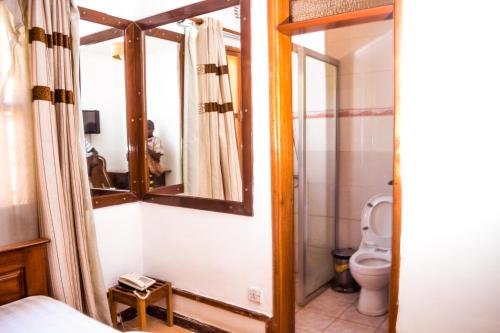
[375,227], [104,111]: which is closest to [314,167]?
[375,227]

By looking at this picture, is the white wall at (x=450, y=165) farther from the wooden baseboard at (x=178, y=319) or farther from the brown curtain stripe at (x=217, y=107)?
the wooden baseboard at (x=178, y=319)

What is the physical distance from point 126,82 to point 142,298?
4.70 feet

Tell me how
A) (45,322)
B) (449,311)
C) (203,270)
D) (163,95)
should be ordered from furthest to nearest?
(163,95)
(203,270)
(449,311)
(45,322)

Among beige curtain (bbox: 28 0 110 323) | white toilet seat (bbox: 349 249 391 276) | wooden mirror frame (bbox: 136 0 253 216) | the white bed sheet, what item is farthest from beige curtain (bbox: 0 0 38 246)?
white toilet seat (bbox: 349 249 391 276)

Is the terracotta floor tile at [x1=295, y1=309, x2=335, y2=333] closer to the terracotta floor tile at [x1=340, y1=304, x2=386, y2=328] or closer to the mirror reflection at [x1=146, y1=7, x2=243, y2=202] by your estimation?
the terracotta floor tile at [x1=340, y1=304, x2=386, y2=328]

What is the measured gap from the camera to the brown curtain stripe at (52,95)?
2021 millimetres

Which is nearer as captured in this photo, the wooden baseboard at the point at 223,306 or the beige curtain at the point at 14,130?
the beige curtain at the point at 14,130

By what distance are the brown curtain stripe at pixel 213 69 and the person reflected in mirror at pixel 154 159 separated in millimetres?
545

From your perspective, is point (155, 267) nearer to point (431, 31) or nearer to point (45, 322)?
point (45, 322)

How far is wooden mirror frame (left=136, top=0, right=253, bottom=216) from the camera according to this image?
226 centimetres

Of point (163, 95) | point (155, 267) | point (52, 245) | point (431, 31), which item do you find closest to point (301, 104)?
point (163, 95)

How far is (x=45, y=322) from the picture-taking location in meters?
1.63

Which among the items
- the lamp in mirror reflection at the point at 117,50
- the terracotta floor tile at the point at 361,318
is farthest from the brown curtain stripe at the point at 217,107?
the terracotta floor tile at the point at 361,318

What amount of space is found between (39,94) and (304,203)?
6.05 feet
